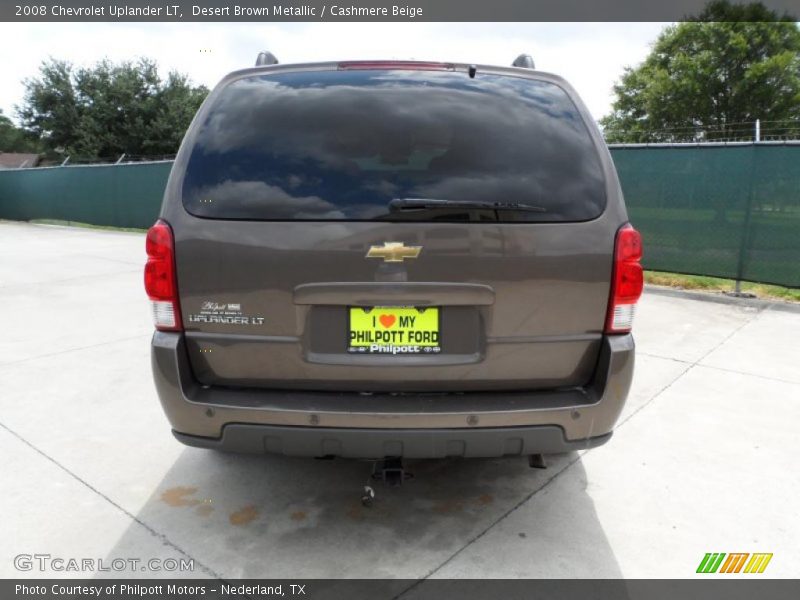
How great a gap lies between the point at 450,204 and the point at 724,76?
36.0m

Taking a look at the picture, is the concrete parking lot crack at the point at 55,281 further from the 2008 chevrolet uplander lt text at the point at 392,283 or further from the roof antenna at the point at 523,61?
the roof antenna at the point at 523,61

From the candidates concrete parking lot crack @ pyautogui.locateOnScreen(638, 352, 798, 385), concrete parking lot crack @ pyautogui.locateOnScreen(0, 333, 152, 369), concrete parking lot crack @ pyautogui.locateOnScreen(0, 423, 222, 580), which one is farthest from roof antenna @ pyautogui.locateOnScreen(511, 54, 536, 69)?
concrete parking lot crack @ pyautogui.locateOnScreen(0, 333, 152, 369)

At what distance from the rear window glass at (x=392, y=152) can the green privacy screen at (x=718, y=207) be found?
6242 mm

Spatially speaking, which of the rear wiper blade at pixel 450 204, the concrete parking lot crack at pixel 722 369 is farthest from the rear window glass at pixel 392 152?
the concrete parking lot crack at pixel 722 369

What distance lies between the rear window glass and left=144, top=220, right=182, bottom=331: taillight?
0.50 feet

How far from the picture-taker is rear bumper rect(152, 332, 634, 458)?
2.25 metres

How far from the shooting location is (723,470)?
324cm

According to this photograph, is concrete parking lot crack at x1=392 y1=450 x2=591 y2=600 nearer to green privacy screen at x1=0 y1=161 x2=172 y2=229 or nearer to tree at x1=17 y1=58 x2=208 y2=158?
green privacy screen at x1=0 y1=161 x2=172 y2=229

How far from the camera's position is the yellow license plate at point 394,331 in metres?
2.28

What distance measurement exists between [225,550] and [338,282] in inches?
50.4

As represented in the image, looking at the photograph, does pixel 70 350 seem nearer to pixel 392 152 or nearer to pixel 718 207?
pixel 392 152

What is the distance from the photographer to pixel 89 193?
20.3 m

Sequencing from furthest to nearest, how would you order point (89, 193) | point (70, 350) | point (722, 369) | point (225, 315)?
1. point (89, 193)
2. point (70, 350)
3. point (722, 369)
4. point (225, 315)

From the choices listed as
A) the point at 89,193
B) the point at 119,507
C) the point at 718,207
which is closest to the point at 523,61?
the point at 119,507
